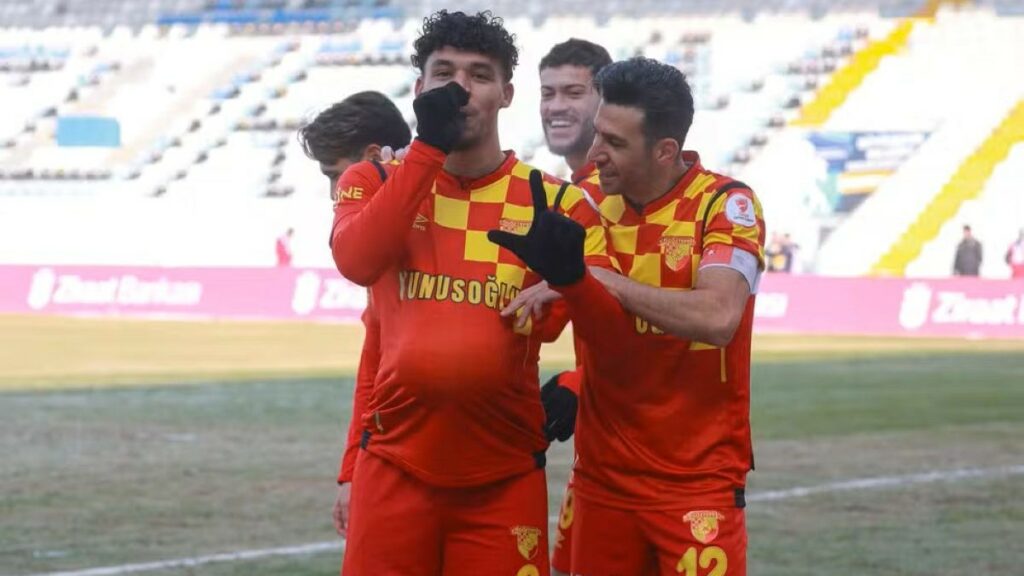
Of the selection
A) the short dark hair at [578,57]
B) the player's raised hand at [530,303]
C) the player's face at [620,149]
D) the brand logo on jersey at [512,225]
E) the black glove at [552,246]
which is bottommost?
the player's raised hand at [530,303]

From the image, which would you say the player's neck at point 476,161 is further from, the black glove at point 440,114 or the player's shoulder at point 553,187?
the black glove at point 440,114

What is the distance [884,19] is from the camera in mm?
42000

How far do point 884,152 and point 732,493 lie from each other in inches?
1390

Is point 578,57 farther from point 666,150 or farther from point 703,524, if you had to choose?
point 703,524

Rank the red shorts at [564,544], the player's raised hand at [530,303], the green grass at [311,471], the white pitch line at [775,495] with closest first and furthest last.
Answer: the player's raised hand at [530,303], the red shorts at [564,544], the white pitch line at [775,495], the green grass at [311,471]

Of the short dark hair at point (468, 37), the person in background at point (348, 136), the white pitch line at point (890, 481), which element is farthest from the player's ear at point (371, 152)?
the white pitch line at point (890, 481)

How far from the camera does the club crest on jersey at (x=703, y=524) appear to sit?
4.83 m

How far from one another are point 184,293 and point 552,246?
28.6 metres

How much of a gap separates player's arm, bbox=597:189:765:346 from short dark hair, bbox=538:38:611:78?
165 centimetres

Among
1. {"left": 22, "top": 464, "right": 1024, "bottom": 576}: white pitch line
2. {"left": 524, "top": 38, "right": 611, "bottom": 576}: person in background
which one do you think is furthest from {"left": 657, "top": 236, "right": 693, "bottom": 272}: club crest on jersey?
{"left": 22, "top": 464, "right": 1024, "bottom": 576}: white pitch line

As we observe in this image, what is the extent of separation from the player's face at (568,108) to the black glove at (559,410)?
139 centimetres

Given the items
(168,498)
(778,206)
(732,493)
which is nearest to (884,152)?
(778,206)

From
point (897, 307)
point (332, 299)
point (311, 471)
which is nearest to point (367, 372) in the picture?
point (311, 471)

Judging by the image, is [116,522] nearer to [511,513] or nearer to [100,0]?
[511,513]
